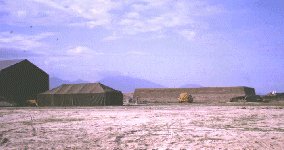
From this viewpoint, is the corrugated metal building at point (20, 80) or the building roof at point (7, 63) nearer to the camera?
the corrugated metal building at point (20, 80)

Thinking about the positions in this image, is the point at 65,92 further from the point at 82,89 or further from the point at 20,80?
the point at 20,80

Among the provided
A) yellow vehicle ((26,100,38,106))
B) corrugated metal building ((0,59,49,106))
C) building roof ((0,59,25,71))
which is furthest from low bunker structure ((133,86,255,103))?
building roof ((0,59,25,71))

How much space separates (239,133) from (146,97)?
182ft

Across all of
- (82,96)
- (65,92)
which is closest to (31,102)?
(65,92)

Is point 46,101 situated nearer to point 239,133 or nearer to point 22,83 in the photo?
point 22,83

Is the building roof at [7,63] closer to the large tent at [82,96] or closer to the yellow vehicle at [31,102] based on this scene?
the yellow vehicle at [31,102]

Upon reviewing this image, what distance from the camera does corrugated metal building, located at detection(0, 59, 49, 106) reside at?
174 feet

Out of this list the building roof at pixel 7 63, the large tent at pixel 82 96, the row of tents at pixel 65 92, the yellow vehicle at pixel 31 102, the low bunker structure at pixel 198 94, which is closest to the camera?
the large tent at pixel 82 96

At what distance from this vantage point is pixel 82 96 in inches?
1897

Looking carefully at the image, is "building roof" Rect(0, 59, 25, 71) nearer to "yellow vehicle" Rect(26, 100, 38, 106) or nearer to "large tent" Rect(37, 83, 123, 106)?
"yellow vehicle" Rect(26, 100, 38, 106)

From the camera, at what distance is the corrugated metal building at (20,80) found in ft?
174

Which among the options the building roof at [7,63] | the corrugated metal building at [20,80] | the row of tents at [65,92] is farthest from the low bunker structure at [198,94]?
the building roof at [7,63]

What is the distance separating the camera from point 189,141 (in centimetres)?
1032

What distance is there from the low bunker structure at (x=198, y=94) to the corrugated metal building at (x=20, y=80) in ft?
57.2
